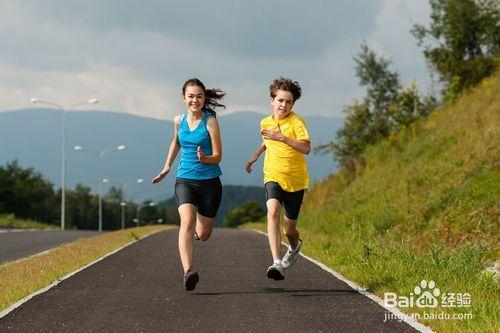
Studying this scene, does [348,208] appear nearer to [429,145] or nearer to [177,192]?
[429,145]

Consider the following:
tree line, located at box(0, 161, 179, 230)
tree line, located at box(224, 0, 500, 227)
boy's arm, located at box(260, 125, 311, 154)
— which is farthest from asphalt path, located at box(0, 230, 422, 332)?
tree line, located at box(0, 161, 179, 230)

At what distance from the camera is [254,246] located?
16.0 meters

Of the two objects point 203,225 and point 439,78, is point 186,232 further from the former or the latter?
point 439,78

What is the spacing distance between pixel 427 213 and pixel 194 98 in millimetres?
8707

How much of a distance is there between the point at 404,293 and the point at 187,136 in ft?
9.36

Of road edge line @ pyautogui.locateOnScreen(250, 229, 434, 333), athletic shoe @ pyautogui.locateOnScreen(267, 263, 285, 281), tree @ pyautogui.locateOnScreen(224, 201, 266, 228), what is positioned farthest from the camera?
tree @ pyautogui.locateOnScreen(224, 201, 266, 228)

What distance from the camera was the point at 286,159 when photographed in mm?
8680

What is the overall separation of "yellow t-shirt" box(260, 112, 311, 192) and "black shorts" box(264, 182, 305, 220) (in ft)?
0.19

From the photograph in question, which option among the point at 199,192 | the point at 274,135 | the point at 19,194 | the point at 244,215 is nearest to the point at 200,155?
the point at 199,192

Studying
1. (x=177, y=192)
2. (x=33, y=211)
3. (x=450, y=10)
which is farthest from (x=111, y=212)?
(x=177, y=192)

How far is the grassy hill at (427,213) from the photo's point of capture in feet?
27.7

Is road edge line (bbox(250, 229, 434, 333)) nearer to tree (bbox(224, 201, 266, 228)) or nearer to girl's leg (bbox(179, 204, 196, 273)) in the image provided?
girl's leg (bbox(179, 204, 196, 273))

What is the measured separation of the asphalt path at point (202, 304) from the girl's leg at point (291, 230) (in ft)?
1.64

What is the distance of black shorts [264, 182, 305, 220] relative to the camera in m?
8.73
